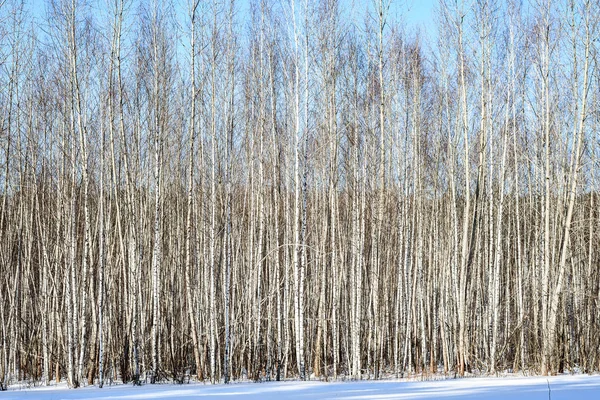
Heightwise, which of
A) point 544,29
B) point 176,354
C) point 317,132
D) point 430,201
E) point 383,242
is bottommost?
point 176,354

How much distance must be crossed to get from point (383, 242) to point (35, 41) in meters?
8.59

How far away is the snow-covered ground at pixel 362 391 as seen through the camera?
21.0ft

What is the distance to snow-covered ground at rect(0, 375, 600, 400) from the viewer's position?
21.0ft

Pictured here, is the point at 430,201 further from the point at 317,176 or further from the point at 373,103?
the point at 373,103

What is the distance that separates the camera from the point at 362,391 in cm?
703

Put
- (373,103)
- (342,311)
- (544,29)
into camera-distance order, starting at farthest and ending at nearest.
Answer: (342,311)
(373,103)
(544,29)

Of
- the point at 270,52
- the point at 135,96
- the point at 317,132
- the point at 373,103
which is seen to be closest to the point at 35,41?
the point at 135,96

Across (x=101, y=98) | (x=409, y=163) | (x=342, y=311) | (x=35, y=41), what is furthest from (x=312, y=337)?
(x=35, y=41)

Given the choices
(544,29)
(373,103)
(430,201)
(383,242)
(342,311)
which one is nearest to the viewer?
(544,29)

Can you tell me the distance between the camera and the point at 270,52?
10.8m

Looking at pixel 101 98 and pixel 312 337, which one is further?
pixel 312 337

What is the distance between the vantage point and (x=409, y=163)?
10898 millimetres

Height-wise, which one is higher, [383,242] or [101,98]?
[101,98]

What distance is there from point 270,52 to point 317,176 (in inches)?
140
